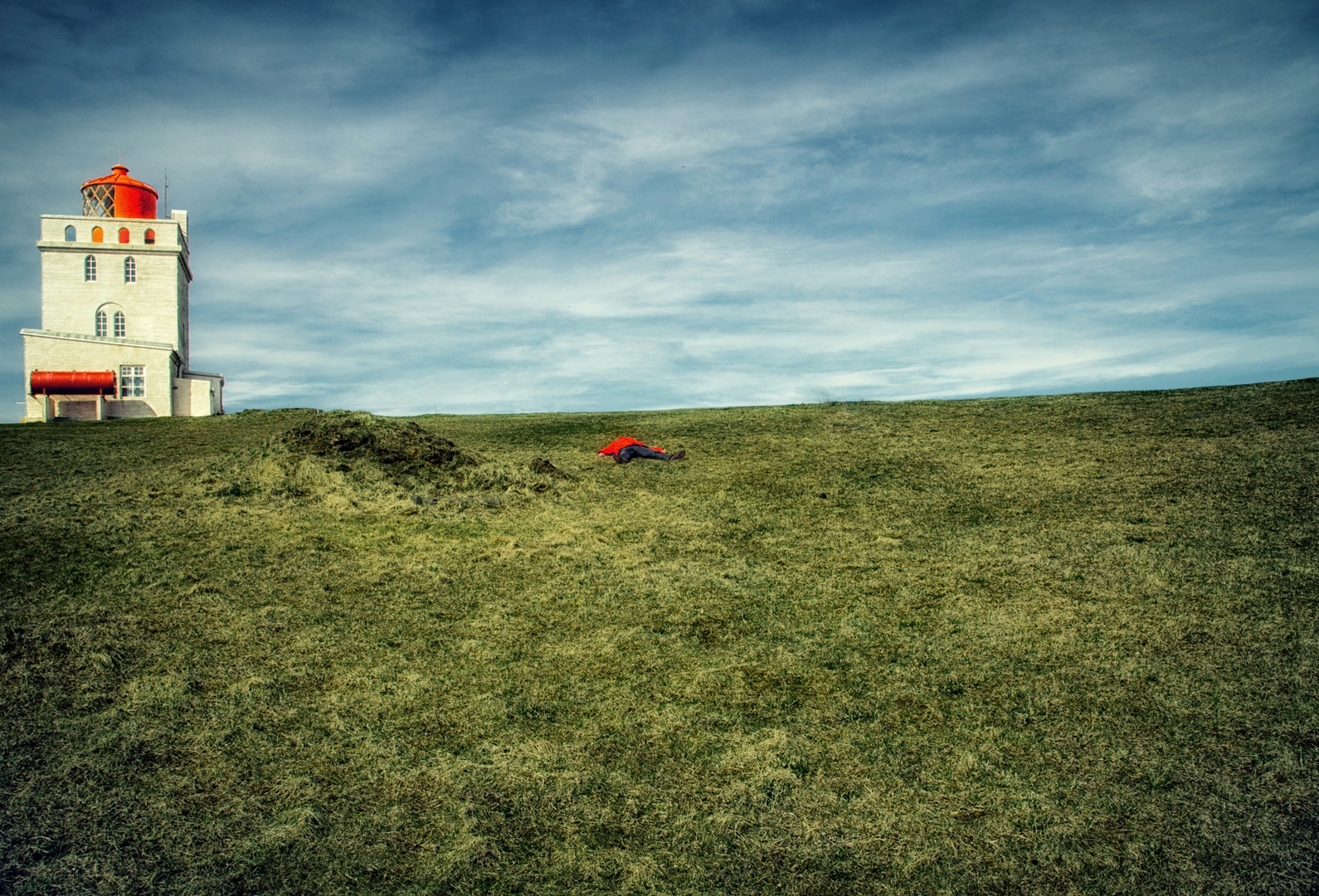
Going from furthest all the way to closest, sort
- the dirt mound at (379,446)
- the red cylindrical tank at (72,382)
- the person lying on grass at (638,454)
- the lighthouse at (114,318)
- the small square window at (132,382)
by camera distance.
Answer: the small square window at (132,382) < the lighthouse at (114,318) < the red cylindrical tank at (72,382) < the person lying on grass at (638,454) < the dirt mound at (379,446)

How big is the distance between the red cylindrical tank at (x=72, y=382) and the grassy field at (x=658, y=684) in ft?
45.2

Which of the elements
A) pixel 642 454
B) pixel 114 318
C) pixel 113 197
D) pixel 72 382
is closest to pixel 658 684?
pixel 642 454

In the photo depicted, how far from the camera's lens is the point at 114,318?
23406 mm

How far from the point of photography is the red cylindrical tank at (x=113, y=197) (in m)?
24.0

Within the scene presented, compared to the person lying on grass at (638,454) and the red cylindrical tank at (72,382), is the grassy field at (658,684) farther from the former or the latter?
the red cylindrical tank at (72,382)

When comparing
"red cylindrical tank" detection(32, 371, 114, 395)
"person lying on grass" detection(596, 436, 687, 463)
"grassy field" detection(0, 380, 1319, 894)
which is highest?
"red cylindrical tank" detection(32, 371, 114, 395)

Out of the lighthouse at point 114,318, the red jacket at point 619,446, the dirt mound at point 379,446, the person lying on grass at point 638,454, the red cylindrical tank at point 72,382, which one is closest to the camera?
the dirt mound at point 379,446

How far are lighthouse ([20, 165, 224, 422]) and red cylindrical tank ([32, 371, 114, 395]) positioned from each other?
0.02 m

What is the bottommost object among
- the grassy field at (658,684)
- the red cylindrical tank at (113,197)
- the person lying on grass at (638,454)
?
the grassy field at (658,684)

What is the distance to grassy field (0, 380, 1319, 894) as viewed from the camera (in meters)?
3.09

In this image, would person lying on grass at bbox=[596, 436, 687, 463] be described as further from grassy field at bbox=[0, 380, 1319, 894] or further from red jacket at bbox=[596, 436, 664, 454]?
grassy field at bbox=[0, 380, 1319, 894]

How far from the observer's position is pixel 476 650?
502cm

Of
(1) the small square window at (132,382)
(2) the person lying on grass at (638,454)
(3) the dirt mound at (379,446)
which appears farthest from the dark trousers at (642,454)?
(1) the small square window at (132,382)

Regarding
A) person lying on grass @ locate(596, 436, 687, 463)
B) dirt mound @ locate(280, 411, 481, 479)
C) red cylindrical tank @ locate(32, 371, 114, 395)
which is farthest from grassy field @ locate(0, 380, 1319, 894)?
red cylindrical tank @ locate(32, 371, 114, 395)
